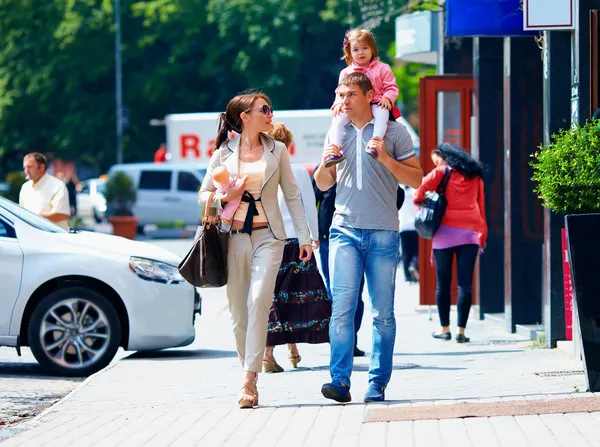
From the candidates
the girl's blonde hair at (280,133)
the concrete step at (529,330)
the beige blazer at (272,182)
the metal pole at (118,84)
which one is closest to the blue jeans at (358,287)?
the beige blazer at (272,182)

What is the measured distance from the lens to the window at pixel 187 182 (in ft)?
121

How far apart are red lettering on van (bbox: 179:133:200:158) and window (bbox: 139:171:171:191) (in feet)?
3.35

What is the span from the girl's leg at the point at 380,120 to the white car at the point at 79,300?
3.39m

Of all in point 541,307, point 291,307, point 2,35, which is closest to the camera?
point 291,307

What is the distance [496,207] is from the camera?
13.7m

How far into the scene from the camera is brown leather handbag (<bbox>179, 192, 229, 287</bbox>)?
7699 millimetres

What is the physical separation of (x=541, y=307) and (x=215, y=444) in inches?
239

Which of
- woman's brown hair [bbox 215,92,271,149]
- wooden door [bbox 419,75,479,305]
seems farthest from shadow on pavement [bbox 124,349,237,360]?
wooden door [bbox 419,75,479,305]

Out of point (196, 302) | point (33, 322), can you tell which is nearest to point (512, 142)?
point (196, 302)

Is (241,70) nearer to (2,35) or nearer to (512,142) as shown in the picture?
(2,35)

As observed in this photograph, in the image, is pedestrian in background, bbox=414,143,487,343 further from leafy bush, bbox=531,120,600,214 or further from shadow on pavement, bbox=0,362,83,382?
leafy bush, bbox=531,120,600,214

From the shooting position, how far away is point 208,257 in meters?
7.70

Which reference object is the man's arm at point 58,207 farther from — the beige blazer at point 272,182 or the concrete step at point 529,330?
the beige blazer at point 272,182

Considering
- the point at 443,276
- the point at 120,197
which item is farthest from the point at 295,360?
the point at 120,197
